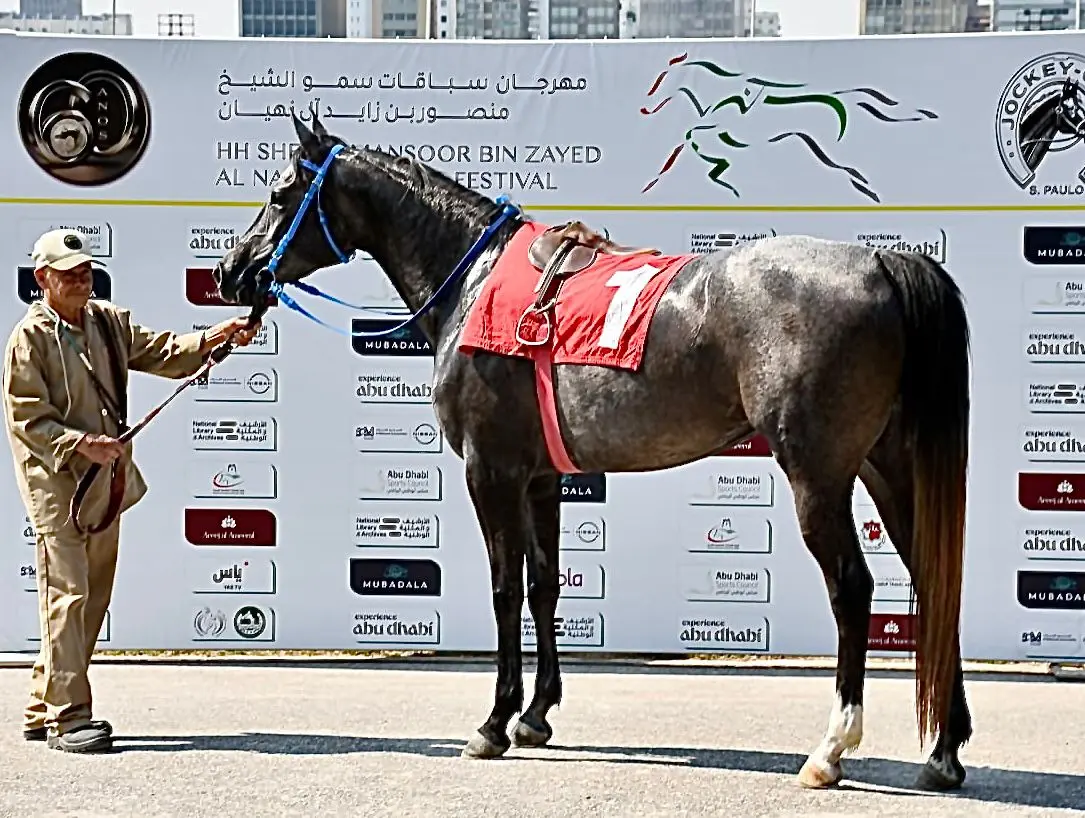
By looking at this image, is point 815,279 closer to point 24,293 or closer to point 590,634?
point 590,634

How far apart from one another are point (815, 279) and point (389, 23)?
114ft

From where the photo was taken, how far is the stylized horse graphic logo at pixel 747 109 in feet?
21.8

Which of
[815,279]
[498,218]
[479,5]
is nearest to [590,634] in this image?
[498,218]

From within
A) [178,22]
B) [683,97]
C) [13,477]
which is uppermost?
[178,22]

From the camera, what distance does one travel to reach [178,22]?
11109 mm

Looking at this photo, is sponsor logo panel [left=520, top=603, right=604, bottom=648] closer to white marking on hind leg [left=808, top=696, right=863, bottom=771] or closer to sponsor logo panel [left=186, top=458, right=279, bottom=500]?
sponsor logo panel [left=186, top=458, right=279, bottom=500]

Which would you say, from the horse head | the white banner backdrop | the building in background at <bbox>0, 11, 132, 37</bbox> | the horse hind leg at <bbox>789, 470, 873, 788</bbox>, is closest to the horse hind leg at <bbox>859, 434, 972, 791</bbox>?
the horse hind leg at <bbox>789, 470, 873, 788</bbox>

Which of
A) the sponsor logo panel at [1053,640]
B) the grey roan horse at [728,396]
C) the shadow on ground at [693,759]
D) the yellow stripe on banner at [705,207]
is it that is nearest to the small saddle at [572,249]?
the grey roan horse at [728,396]

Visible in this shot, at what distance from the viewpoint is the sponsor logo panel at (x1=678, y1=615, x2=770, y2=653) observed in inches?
269

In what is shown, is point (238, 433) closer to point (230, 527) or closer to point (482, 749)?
point (230, 527)

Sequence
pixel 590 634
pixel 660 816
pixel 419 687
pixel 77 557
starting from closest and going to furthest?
pixel 660 816 → pixel 77 557 → pixel 419 687 → pixel 590 634

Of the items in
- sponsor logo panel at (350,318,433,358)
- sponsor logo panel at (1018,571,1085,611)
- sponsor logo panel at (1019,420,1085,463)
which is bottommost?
sponsor logo panel at (1018,571,1085,611)

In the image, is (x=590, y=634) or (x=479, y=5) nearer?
(x=590, y=634)

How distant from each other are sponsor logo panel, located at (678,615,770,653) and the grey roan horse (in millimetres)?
1399
